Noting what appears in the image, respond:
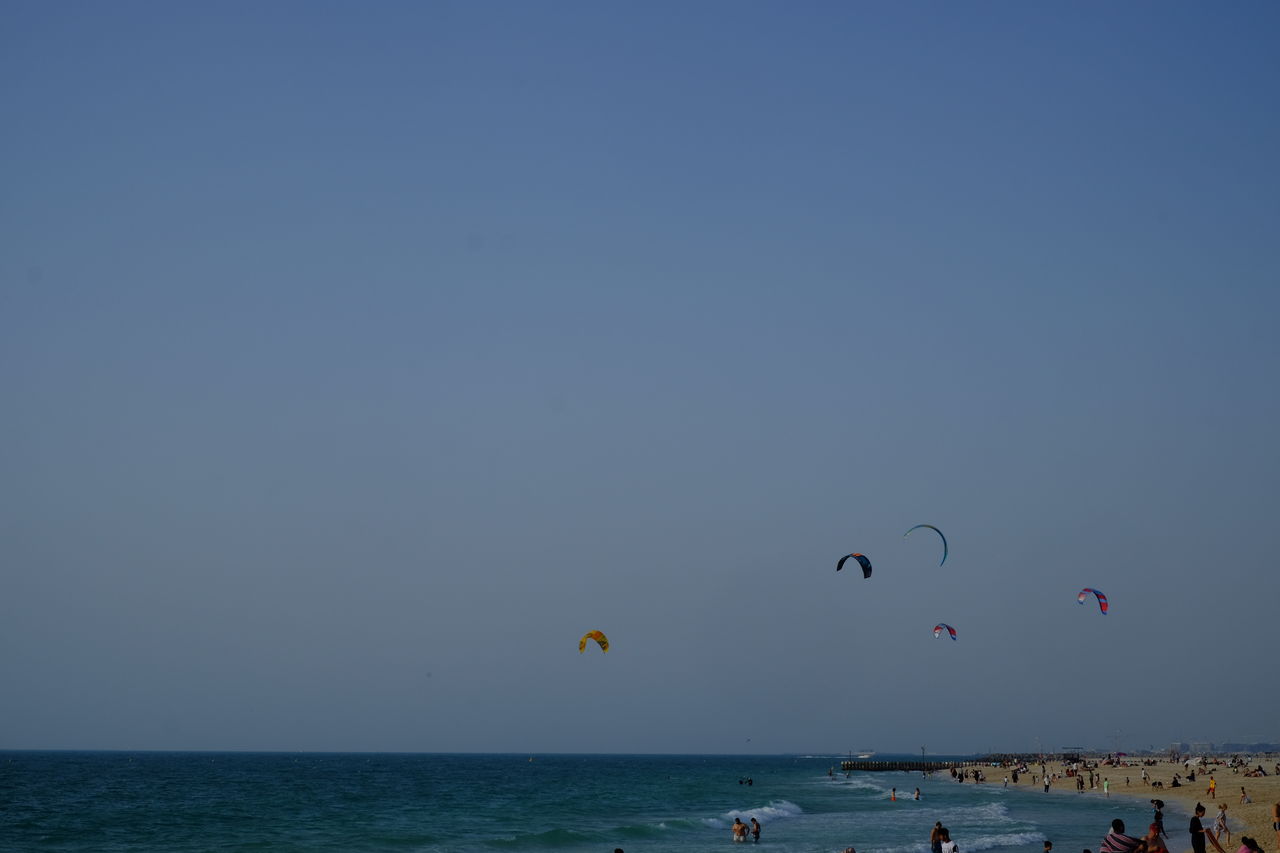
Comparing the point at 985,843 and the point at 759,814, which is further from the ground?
the point at 759,814

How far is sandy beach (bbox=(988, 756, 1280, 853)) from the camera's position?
2828 cm

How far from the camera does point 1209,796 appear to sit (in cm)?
4269

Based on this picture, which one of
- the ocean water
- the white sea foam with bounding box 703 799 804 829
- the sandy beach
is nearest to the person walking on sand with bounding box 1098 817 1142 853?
the sandy beach

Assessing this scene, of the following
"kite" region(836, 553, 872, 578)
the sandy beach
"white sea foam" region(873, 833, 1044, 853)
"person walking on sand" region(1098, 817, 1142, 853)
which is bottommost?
"white sea foam" region(873, 833, 1044, 853)

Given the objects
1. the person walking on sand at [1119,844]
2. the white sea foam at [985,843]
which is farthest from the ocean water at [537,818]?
the person walking on sand at [1119,844]

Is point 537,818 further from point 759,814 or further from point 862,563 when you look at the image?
point 862,563

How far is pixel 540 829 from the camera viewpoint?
40.2m

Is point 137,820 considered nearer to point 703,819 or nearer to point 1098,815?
point 703,819

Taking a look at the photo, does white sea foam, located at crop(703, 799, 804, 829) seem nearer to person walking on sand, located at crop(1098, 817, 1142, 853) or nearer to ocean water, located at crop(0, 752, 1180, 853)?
ocean water, located at crop(0, 752, 1180, 853)

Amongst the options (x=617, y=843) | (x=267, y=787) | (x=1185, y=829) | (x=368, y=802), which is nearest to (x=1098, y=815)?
(x=1185, y=829)

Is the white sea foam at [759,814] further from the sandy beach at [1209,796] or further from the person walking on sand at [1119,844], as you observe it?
the person walking on sand at [1119,844]

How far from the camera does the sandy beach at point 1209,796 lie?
28.3 m

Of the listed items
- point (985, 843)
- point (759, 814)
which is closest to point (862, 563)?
point (985, 843)

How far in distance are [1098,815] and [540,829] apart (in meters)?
20.6
